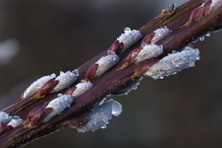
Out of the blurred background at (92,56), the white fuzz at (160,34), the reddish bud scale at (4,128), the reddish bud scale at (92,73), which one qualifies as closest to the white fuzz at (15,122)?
the reddish bud scale at (4,128)

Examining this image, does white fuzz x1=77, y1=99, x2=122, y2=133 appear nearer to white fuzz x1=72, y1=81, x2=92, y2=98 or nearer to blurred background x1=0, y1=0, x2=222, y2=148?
white fuzz x1=72, y1=81, x2=92, y2=98

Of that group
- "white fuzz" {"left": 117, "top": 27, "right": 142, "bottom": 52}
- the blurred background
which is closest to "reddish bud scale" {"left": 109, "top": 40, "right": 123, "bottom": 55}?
"white fuzz" {"left": 117, "top": 27, "right": 142, "bottom": 52}

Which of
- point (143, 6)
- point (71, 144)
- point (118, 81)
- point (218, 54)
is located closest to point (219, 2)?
point (118, 81)

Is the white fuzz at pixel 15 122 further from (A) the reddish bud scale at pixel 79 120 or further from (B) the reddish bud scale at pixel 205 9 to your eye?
(B) the reddish bud scale at pixel 205 9

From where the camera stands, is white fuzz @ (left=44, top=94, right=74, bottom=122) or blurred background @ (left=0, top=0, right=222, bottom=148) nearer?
white fuzz @ (left=44, top=94, right=74, bottom=122)

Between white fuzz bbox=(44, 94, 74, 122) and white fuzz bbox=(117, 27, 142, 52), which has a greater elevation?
white fuzz bbox=(117, 27, 142, 52)

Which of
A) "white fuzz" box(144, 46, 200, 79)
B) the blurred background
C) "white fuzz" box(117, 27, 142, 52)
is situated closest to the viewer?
"white fuzz" box(144, 46, 200, 79)
